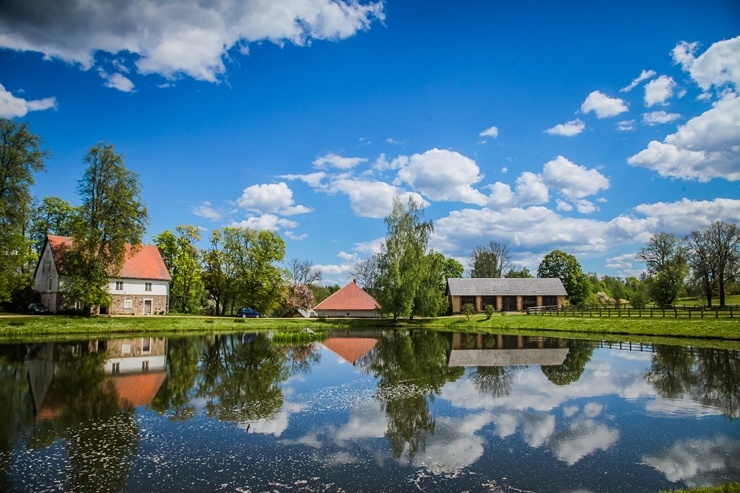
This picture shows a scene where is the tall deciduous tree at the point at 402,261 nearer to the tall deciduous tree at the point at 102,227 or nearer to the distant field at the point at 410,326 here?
the distant field at the point at 410,326

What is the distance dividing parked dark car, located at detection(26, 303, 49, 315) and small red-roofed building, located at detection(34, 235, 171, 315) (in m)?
0.58

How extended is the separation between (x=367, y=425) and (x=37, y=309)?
4271cm

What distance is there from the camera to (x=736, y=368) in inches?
715

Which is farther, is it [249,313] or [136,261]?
[249,313]

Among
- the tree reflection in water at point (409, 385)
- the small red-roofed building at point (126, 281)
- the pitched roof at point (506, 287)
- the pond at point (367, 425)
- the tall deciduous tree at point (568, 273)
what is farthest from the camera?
the tall deciduous tree at point (568, 273)

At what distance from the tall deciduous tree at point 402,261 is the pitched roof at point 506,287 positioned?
54.6 ft

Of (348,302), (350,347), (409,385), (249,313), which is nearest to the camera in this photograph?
(409,385)

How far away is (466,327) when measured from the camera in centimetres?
4562

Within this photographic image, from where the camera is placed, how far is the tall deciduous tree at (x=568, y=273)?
227 ft

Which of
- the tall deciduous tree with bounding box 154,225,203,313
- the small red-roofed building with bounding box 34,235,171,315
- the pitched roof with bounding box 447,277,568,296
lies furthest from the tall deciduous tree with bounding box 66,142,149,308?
the pitched roof with bounding box 447,277,568,296

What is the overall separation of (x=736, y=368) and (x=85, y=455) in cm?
2198

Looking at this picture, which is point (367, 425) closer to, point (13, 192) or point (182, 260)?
point (13, 192)

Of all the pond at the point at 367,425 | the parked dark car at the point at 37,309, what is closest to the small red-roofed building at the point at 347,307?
the parked dark car at the point at 37,309

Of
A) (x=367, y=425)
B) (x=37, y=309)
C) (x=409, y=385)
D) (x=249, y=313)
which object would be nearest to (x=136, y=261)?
(x=37, y=309)
